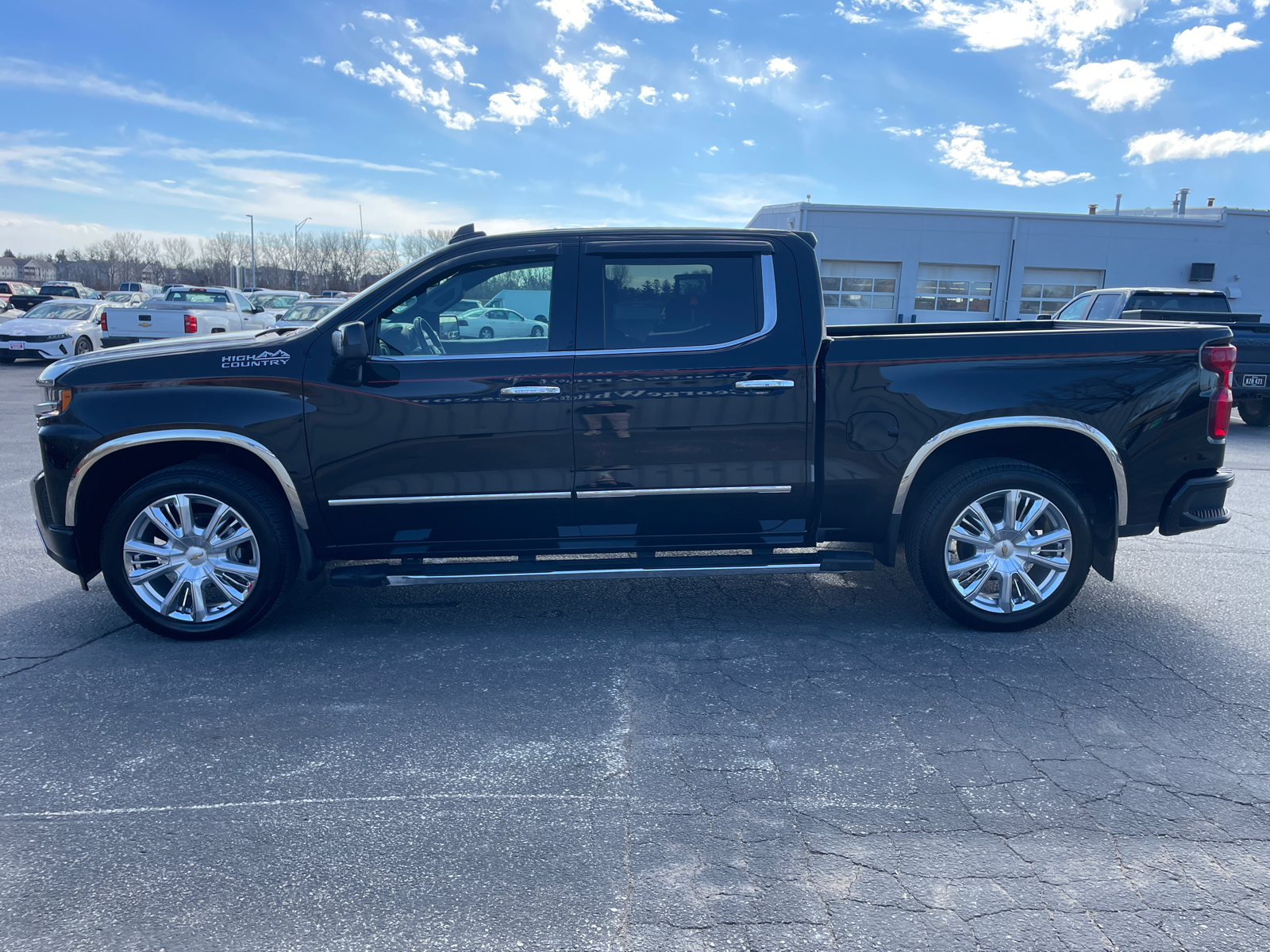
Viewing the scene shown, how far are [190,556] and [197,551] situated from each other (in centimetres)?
5

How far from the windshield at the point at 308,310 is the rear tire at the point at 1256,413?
662 inches

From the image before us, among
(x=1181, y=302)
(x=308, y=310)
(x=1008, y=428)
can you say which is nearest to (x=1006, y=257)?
(x=1181, y=302)

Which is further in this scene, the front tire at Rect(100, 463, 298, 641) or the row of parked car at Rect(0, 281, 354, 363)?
the row of parked car at Rect(0, 281, 354, 363)

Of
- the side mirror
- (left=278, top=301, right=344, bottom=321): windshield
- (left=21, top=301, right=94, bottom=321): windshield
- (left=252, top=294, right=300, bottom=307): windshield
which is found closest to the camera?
the side mirror

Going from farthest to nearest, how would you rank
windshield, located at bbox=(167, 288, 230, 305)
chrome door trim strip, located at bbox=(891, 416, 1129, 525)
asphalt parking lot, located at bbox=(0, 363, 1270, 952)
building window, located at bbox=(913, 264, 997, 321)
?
building window, located at bbox=(913, 264, 997, 321) → windshield, located at bbox=(167, 288, 230, 305) → chrome door trim strip, located at bbox=(891, 416, 1129, 525) → asphalt parking lot, located at bbox=(0, 363, 1270, 952)

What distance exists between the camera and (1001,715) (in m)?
3.73

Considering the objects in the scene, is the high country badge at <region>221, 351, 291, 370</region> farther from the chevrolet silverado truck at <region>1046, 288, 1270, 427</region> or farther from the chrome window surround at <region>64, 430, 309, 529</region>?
the chevrolet silverado truck at <region>1046, 288, 1270, 427</region>

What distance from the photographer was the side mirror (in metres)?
4.24

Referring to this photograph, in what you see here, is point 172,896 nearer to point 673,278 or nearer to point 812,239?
point 673,278

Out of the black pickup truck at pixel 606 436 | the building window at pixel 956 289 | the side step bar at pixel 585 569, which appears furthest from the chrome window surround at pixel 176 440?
the building window at pixel 956 289

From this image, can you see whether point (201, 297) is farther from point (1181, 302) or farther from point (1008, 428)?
point (1008, 428)

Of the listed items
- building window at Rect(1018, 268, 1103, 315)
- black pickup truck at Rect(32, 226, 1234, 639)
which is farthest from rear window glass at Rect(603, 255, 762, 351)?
building window at Rect(1018, 268, 1103, 315)

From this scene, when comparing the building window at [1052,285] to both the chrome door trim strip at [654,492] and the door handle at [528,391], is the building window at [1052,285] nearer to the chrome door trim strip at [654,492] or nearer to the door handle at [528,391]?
the chrome door trim strip at [654,492]

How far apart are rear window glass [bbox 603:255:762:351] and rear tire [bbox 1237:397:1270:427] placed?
13054mm
